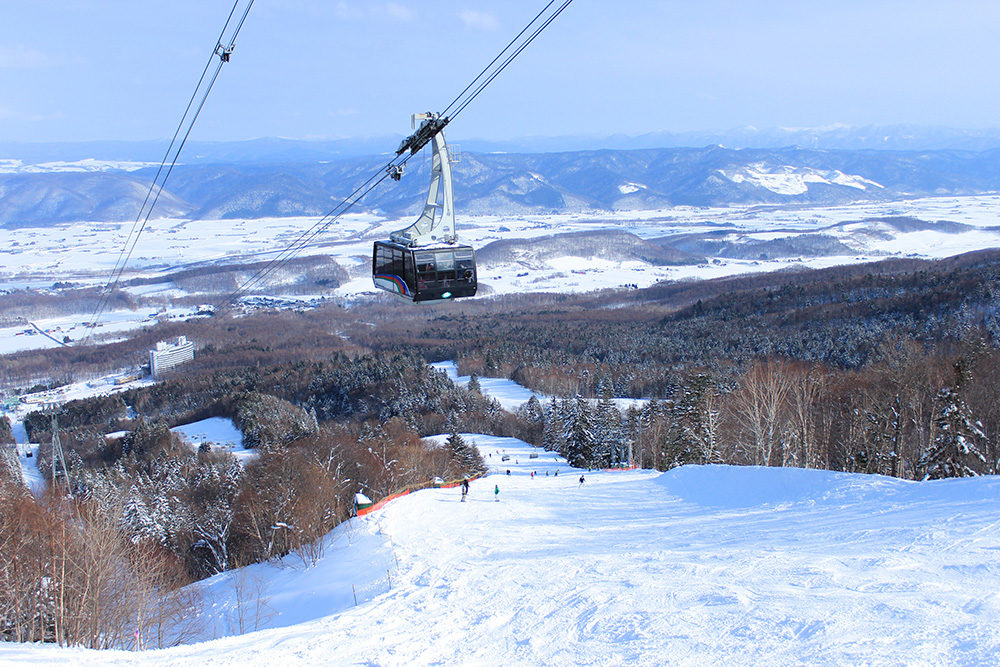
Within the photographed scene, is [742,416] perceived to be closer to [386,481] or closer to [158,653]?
[386,481]

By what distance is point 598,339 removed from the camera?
10569 cm

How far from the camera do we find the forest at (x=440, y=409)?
65.8 feet

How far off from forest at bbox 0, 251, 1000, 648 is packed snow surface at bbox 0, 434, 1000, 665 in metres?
4.09

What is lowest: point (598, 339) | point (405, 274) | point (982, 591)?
point (598, 339)

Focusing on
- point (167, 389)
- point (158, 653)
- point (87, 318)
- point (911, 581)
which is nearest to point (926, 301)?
point (911, 581)

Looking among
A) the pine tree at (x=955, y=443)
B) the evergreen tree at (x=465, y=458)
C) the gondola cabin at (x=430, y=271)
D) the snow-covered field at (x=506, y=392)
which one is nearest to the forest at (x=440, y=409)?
the pine tree at (x=955, y=443)

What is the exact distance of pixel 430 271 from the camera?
15078 millimetres

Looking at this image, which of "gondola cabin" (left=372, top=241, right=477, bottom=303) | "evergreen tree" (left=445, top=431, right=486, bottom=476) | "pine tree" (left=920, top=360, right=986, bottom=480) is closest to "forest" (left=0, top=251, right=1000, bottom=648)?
"pine tree" (left=920, top=360, right=986, bottom=480)

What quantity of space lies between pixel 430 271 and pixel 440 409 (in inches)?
Result: 2312

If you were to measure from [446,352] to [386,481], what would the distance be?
7552cm

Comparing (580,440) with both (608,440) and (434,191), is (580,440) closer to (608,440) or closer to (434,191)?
(608,440)

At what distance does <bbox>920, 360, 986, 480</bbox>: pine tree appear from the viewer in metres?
22.3

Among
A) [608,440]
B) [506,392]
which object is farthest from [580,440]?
[506,392]

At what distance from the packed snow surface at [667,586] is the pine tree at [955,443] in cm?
519
